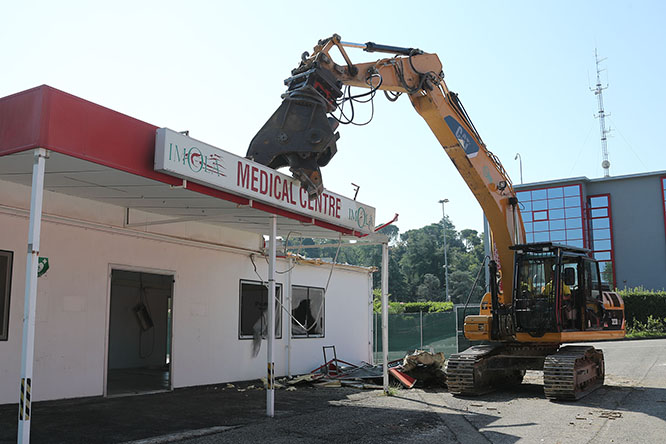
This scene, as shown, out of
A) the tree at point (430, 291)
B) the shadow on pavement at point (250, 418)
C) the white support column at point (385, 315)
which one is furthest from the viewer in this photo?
the tree at point (430, 291)

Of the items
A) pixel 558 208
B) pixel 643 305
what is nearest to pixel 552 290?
pixel 643 305

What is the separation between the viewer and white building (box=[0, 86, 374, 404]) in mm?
6793

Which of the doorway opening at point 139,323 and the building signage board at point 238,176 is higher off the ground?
the building signage board at point 238,176

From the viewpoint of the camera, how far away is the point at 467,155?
12.0 meters

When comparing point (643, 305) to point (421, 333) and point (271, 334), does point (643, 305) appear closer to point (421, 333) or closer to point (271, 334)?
point (421, 333)

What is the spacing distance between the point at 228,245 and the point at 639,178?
30.9 m

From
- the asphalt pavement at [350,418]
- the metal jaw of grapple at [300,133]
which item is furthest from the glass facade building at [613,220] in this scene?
the metal jaw of grapple at [300,133]

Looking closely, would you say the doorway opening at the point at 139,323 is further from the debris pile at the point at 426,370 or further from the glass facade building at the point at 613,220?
the glass facade building at the point at 613,220

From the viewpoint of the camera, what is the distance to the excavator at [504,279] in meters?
10.7

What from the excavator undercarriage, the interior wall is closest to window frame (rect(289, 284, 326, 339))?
the interior wall

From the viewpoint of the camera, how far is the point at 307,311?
52.3 feet

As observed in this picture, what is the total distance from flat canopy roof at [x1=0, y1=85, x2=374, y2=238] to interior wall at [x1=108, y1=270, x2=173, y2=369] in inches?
301

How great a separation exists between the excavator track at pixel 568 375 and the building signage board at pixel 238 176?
433cm

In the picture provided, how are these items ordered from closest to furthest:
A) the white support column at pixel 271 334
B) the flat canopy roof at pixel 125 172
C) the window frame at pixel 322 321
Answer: the flat canopy roof at pixel 125 172, the white support column at pixel 271 334, the window frame at pixel 322 321
